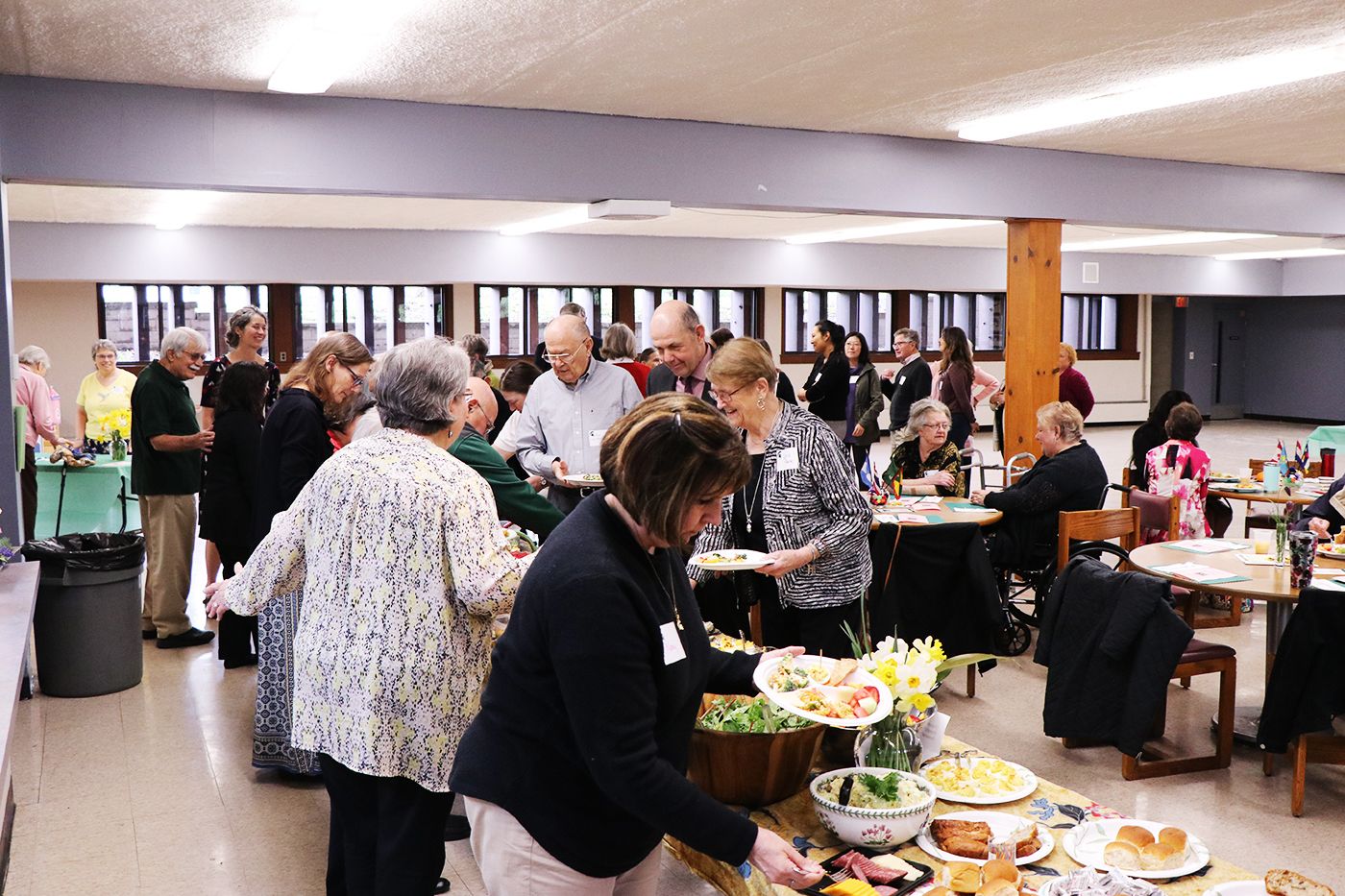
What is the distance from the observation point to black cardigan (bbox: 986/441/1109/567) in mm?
6016

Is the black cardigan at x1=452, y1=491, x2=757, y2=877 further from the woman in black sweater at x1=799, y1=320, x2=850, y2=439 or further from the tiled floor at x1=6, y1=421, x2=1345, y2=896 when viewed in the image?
the woman in black sweater at x1=799, y1=320, x2=850, y2=439

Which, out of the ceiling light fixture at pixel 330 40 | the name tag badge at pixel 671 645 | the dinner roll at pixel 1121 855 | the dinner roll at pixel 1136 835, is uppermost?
the ceiling light fixture at pixel 330 40

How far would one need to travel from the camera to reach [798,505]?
3.62 metres

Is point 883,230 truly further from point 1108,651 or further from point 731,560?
point 731,560

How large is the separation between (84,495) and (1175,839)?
817 centimetres

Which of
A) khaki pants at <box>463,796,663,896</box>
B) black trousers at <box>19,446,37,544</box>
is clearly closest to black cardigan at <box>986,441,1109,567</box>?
khaki pants at <box>463,796,663,896</box>

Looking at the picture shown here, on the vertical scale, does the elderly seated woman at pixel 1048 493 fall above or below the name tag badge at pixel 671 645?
below

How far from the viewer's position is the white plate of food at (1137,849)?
6.82 ft

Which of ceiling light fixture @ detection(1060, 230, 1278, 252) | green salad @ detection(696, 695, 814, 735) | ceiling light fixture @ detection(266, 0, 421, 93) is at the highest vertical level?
ceiling light fixture @ detection(1060, 230, 1278, 252)

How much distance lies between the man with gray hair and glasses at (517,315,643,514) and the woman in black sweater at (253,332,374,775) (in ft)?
4.39

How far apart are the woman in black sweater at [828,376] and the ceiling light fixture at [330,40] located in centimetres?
512

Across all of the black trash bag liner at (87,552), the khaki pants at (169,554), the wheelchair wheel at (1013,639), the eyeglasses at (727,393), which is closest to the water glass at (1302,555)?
the wheelchair wheel at (1013,639)

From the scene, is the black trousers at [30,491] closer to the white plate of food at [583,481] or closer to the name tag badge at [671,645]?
the white plate of food at [583,481]

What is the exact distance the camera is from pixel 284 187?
578 centimetres
